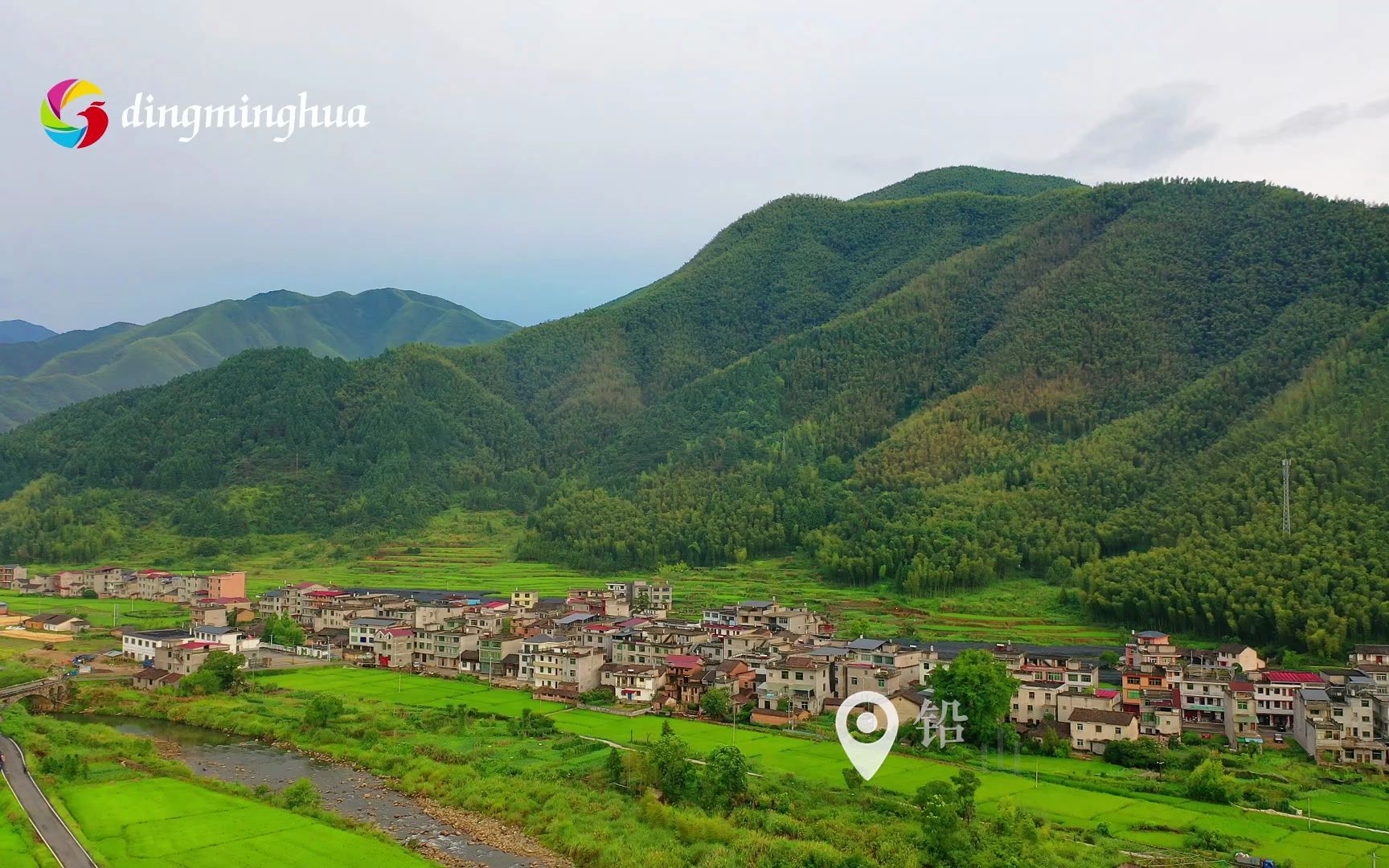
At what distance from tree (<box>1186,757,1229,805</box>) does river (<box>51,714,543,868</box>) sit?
17.4m

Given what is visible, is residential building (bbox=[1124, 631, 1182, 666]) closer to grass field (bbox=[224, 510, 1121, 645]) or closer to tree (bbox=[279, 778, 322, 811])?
grass field (bbox=[224, 510, 1121, 645])

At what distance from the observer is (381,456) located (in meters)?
111

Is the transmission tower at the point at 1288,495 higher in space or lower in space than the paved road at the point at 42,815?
higher

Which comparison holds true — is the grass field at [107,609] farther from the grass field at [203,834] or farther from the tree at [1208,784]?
the tree at [1208,784]

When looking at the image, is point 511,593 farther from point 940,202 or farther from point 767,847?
point 940,202

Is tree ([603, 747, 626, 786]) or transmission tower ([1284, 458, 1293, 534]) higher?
transmission tower ([1284, 458, 1293, 534])

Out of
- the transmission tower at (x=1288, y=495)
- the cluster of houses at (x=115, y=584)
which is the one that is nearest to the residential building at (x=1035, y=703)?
the transmission tower at (x=1288, y=495)

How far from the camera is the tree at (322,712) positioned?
37.8 metres

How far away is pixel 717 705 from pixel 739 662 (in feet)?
14.1

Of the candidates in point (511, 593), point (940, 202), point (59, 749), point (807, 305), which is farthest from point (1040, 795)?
point (940, 202)

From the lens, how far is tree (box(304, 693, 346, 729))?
37812 millimetres

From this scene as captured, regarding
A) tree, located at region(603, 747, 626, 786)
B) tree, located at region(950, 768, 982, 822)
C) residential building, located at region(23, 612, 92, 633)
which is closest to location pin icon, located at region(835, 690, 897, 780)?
tree, located at region(950, 768, 982, 822)

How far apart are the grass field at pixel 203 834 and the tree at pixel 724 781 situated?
23.6 ft

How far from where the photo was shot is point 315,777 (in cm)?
3309
